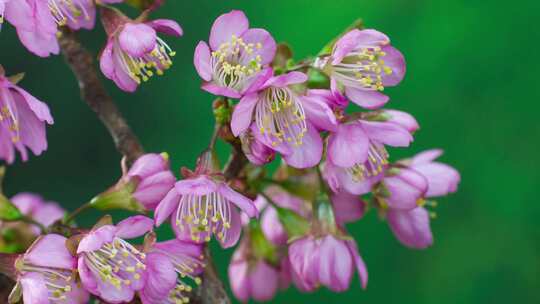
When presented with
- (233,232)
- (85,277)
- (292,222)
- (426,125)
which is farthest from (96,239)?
(426,125)

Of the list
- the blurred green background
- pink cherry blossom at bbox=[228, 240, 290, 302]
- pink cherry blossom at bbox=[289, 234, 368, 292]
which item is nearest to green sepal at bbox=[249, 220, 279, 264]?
pink cherry blossom at bbox=[228, 240, 290, 302]

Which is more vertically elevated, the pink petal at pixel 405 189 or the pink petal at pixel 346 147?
the pink petal at pixel 346 147

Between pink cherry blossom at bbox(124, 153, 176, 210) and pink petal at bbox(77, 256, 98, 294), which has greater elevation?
pink cherry blossom at bbox(124, 153, 176, 210)

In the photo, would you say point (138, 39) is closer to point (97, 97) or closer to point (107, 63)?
point (107, 63)

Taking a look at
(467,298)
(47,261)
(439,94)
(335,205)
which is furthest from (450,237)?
(47,261)

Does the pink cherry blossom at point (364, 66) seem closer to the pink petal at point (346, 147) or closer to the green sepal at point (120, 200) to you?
the pink petal at point (346, 147)

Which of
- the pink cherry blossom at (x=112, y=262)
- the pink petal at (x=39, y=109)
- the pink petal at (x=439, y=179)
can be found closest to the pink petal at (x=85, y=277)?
the pink cherry blossom at (x=112, y=262)

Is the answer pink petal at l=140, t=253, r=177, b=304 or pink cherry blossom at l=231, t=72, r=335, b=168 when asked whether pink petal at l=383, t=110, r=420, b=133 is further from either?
pink petal at l=140, t=253, r=177, b=304
